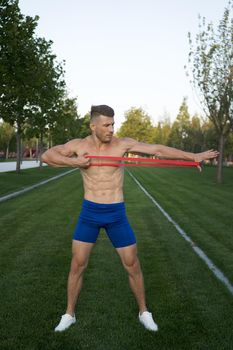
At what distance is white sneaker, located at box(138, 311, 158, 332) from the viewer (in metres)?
4.70

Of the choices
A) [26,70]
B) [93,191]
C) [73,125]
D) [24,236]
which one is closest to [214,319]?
[93,191]

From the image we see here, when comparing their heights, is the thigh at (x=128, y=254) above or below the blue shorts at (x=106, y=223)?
below

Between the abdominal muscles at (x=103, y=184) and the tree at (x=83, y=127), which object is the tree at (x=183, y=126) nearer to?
the tree at (x=83, y=127)

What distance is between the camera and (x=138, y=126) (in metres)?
101

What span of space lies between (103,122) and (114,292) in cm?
250

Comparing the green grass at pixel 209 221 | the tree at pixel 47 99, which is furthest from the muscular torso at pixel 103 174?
the tree at pixel 47 99

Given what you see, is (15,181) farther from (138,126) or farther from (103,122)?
(138,126)

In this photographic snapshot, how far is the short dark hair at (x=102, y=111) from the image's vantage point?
4.48m

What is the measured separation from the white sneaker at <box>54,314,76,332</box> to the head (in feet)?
5.92

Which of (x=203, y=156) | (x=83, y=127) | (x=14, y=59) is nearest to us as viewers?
(x=203, y=156)

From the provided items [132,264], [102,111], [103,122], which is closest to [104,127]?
[103,122]

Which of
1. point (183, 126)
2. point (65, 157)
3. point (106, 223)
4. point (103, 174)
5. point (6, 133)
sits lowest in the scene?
point (106, 223)

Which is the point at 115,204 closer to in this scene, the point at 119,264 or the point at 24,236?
the point at 119,264

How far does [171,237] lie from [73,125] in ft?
190
